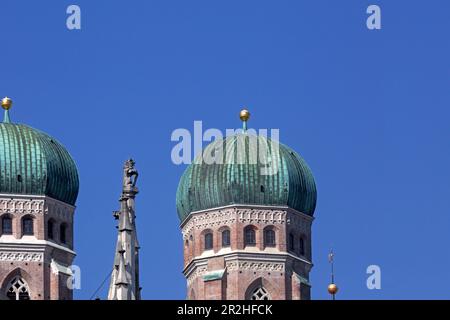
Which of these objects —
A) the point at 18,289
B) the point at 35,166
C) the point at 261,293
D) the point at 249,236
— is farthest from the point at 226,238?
the point at 18,289

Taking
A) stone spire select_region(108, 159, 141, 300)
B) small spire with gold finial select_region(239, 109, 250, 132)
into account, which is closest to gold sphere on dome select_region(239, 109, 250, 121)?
small spire with gold finial select_region(239, 109, 250, 132)

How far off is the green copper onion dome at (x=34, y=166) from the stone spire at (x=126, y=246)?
91.4 ft

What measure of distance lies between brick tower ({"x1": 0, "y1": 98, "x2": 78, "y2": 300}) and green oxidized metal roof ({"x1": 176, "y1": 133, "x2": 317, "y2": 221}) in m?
6.24

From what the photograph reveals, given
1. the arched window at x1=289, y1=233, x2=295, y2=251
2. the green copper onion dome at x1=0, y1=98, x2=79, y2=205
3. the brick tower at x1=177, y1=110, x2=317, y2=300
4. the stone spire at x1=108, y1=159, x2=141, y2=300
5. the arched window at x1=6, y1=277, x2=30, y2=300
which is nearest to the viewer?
the stone spire at x1=108, y1=159, x2=141, y2=300

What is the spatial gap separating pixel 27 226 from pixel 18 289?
3.13m

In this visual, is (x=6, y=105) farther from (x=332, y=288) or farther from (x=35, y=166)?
(x=332, y=288)

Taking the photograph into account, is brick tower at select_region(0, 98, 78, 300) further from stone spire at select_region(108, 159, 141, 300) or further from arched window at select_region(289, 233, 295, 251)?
stone spire at select_region(108, 159, 141, 300)

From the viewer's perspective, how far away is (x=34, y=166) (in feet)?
382

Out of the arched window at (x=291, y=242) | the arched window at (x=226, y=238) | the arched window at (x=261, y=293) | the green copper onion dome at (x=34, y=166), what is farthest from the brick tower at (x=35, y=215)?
the arched window at (x=291, y=242)

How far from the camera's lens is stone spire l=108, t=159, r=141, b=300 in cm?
8550

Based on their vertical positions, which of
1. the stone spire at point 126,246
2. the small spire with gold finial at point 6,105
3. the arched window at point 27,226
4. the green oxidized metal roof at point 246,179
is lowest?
the stone spire at point 126,246

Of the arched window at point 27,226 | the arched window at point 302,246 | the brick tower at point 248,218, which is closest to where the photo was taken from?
the arched window at point 27,226

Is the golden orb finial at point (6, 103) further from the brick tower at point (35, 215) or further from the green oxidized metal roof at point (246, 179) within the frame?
the green oxidized metal roof at point (246, 179)

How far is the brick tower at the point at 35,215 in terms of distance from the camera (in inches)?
4540
